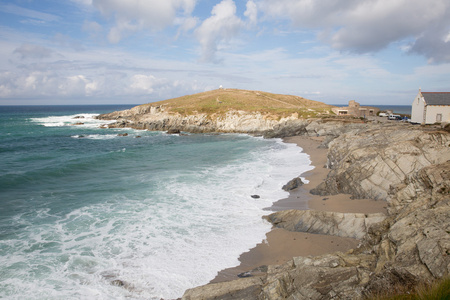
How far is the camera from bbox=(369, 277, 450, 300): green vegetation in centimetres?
A: 514

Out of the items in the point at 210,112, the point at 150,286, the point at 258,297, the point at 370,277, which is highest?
the point at 210,112

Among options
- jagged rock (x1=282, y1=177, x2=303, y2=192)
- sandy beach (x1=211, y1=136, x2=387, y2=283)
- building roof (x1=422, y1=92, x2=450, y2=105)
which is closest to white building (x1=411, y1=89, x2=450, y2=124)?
building roof (x1=422, y1=92, x2=450, y2=105)

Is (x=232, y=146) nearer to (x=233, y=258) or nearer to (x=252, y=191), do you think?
(x=252, y=191)

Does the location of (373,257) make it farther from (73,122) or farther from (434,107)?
(73,122)

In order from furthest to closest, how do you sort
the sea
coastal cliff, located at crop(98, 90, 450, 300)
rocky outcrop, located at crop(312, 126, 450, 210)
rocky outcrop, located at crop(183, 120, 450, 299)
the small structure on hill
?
the small structure on hill < rocky outcrop, located at crop(312, 126, 450, 210) < the sea < coastal cliff, located at crop(98, 90, 450, 300) < rocky outcrop, located at crop(183, 120, 450, 299)

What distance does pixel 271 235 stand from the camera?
1433cm

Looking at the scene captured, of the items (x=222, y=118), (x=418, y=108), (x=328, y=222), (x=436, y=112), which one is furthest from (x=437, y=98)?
(x=222, y=118)

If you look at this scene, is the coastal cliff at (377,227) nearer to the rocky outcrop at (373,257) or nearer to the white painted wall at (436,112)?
the rocky outcrop at (373,257)

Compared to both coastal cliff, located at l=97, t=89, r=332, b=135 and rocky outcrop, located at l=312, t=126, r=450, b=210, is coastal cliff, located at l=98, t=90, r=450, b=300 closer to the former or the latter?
rocky outcrop, located at l=312, t=126, r=450, b=210

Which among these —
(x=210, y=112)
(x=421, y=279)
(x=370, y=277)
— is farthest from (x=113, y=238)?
(x=210, y=112)

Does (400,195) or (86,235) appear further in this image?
(86,235)

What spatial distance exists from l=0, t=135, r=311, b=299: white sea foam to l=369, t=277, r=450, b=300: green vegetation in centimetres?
684

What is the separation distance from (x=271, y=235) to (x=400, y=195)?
6.00 meters

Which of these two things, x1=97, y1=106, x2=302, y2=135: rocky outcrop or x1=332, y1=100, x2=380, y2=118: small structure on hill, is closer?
x1=97, y1=106, x2=302, y2=135: rocky outcrop
